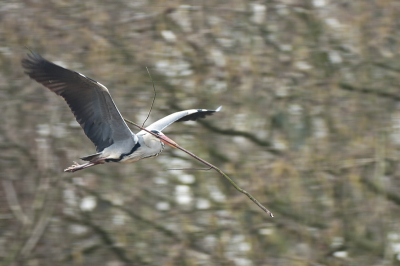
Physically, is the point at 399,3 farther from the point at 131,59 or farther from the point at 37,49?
the point at 37,49

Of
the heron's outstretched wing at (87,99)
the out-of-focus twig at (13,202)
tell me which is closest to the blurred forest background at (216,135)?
the out-of-focus twig at (13,202)

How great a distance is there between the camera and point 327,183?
8727mm

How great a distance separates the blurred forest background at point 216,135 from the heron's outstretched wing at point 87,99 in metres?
2.98

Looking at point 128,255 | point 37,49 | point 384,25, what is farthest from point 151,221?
point 384,25

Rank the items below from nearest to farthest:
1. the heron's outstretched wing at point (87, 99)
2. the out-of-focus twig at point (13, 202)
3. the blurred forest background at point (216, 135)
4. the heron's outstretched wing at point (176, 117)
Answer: the heron's outstretched wing at point (87, 99) → the heron's outstretched wing at point (176, 117) → the out-of-focus twig at point (13, 202) → the blurred forest background at point (216, 135)

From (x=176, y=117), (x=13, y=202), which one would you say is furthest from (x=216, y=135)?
(x=176, y=117)

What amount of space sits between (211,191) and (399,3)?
405 centimetres

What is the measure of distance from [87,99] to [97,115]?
0.53 feet

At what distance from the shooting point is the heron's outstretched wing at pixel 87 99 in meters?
4.96

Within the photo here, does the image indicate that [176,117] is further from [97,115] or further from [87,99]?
[87,99]

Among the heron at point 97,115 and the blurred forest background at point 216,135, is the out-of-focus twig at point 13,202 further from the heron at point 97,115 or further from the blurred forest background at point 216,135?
the heron at point 97,115

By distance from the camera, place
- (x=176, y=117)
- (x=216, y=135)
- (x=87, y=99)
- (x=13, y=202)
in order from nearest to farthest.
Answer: (x=87, y=99) < (x=176, y=117) < (x=13, y=202) < (x=216, y=135)

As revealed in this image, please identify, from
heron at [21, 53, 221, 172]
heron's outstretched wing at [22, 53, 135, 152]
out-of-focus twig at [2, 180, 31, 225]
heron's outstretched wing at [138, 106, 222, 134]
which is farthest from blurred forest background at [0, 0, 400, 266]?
heron's outstretched wing at [22, 53, 135, 152]

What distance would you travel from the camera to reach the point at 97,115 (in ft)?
17.0
